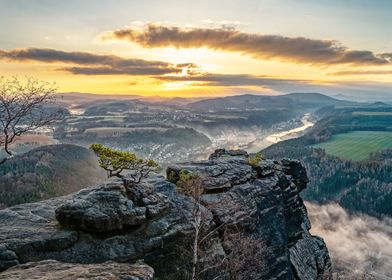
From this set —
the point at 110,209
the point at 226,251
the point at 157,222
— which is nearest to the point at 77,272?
the point at 110,209

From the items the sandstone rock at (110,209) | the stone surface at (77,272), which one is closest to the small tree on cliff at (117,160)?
the sandstone rock at (110,209)

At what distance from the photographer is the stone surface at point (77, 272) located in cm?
2616

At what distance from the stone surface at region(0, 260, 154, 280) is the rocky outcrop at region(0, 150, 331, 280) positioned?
5723mm

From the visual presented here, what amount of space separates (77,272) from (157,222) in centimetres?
1727

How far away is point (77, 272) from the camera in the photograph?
27.3 metres

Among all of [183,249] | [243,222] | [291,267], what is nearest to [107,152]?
[183,249]

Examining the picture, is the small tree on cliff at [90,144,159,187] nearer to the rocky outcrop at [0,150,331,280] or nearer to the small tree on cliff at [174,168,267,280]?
the rocky outcrop at [0,150,331,280]

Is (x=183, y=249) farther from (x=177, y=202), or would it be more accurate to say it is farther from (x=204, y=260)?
(x=177, y=202)

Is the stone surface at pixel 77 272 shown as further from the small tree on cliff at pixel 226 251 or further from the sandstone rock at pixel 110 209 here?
the small tree on cliff at pixel 226 251

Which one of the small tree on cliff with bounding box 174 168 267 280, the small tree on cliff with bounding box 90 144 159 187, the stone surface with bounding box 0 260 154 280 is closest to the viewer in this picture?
the stone surface with bounding box 0 260 154 280

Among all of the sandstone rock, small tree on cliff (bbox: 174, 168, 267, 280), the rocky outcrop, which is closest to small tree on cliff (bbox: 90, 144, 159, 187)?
the sandstone rock

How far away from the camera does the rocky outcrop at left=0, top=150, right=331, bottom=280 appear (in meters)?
37.8

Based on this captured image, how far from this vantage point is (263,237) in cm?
5481

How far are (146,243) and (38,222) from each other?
11551mm
